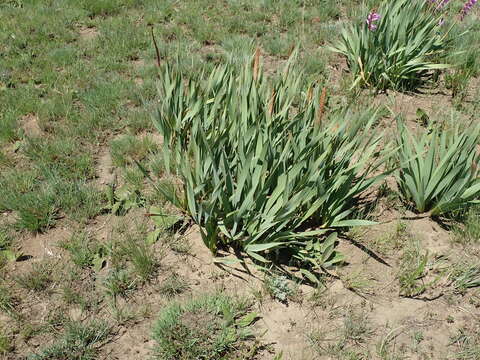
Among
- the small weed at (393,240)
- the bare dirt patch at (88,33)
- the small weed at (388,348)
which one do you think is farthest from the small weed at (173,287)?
the bare dirt patch at (88,33)

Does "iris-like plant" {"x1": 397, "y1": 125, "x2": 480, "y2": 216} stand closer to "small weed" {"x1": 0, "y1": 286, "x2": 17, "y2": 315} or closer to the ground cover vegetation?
the ground cover vegetation

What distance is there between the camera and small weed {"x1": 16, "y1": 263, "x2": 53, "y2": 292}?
8.28ft

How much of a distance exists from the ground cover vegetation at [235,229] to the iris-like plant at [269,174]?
0.04ft

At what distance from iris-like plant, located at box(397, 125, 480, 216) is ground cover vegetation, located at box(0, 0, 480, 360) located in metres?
0.01

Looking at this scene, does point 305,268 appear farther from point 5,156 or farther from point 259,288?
point 5,156

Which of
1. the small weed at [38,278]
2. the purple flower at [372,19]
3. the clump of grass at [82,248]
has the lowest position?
the small weed at [38,278]

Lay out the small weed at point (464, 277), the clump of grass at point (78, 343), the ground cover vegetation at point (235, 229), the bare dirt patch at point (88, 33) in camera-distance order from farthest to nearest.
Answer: the bare dirt patch at point (88, 33), the small weed at point (464, 277), the ground cover vegetation at point (235, 229), the clump of grass at point (78, 343)

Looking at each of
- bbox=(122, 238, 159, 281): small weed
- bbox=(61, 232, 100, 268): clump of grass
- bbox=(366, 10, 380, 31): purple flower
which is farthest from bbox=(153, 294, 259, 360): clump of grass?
bbox=(366, 10, 380, 31): purple flower

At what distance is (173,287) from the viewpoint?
2539 mm

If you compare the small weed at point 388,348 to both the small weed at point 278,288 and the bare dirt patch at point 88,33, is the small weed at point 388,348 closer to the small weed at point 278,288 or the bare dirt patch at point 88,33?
the small weed at point 278,288

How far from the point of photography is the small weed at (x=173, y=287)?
2547mm

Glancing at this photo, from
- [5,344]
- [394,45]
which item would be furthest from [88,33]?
[5,344]

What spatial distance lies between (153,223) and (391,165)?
5.99 ft

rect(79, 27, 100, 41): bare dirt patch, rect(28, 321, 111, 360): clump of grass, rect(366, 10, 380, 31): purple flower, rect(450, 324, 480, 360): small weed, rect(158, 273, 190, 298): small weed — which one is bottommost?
rect(450, 324, 480, 360): small weed
